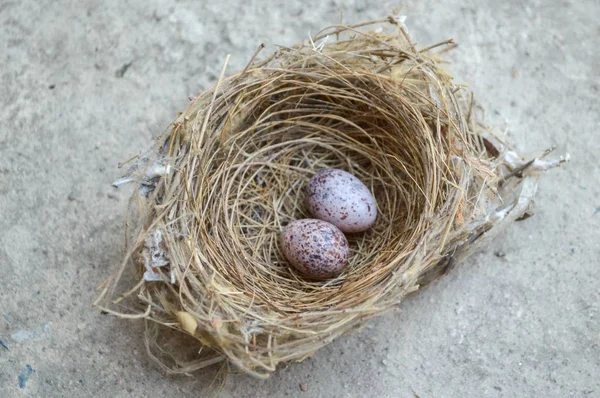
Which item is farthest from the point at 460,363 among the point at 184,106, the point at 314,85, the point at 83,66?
the point at 83,66

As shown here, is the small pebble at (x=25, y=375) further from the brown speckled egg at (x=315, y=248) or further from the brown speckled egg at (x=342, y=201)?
the brown speckled egg at (x=342, y=201)

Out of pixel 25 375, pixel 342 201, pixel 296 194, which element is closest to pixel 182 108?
pixel 296 194

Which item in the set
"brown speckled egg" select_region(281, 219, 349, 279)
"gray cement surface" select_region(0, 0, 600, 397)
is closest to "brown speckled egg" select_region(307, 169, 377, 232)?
"brown speckled egg" select_region(281, 219, 349, 279)

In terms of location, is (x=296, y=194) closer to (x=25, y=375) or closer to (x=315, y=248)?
(x=315, y=248)

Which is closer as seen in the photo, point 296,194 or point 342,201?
point 342,201

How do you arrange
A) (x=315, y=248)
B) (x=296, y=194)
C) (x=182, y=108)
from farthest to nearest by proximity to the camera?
(x=182, y=108)
(x=296, y=194)
(x=315, y=248)

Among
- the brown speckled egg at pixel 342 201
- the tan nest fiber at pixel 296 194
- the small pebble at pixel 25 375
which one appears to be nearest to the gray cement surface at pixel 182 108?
the small pebble at pixel 25 375

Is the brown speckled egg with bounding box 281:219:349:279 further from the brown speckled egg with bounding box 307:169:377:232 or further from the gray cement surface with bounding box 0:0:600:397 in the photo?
the gray cement surface with bounding box 0:0:600:397

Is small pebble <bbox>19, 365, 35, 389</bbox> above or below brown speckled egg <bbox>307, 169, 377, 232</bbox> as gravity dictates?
below
